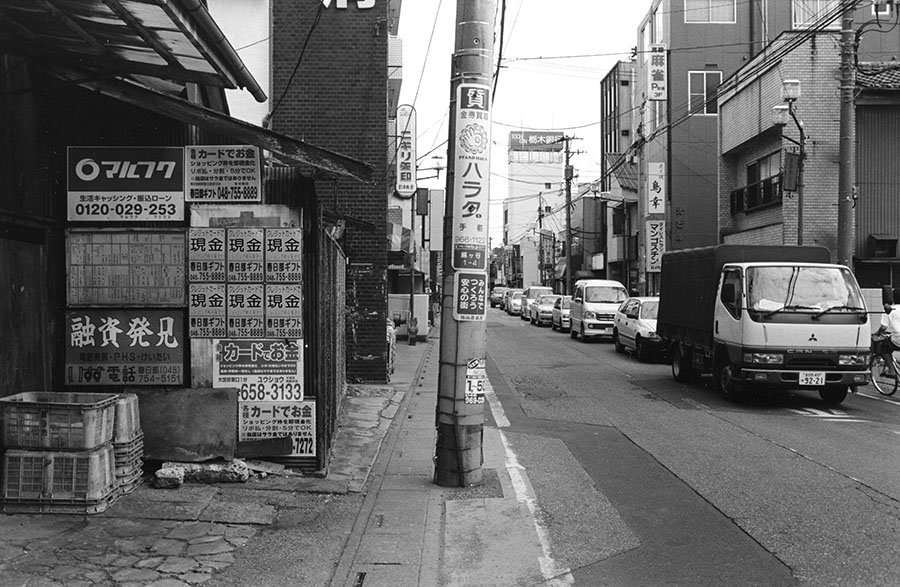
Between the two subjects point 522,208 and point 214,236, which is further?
point 522,208

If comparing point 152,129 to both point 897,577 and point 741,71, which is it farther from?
point 741,71

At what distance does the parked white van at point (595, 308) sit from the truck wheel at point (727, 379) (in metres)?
13.1

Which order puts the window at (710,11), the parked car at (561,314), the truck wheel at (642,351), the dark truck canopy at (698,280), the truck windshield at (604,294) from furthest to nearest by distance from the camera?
the window at (710,11) < the parked car at (561,314) < the truck windshield at (604,294) < the truck wheel at (642,351) < the dark truck canopy at (698,280)

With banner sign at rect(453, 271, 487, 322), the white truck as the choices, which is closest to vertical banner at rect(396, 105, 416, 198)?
the white truck

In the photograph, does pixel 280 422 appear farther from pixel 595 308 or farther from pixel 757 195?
pixel 757 195

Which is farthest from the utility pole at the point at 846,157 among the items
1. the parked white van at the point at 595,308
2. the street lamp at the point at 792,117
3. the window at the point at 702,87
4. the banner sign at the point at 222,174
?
the window at the point at 702,87

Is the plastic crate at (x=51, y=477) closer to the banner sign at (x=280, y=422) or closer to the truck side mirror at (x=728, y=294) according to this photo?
the banner sign at (x=280, y=422)

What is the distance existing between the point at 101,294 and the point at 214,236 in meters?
1.17

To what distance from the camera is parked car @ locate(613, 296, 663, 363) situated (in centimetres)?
2050

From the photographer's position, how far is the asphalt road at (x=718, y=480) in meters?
5.57

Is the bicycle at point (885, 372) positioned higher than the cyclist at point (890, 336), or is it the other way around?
the cyclist at point (890, 336)

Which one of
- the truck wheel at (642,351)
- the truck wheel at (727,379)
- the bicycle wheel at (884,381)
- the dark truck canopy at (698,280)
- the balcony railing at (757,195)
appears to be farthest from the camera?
the balcony railing at (757,195)

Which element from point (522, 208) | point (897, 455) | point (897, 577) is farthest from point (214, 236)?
point (522, 208)

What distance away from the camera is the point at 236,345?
771cm
